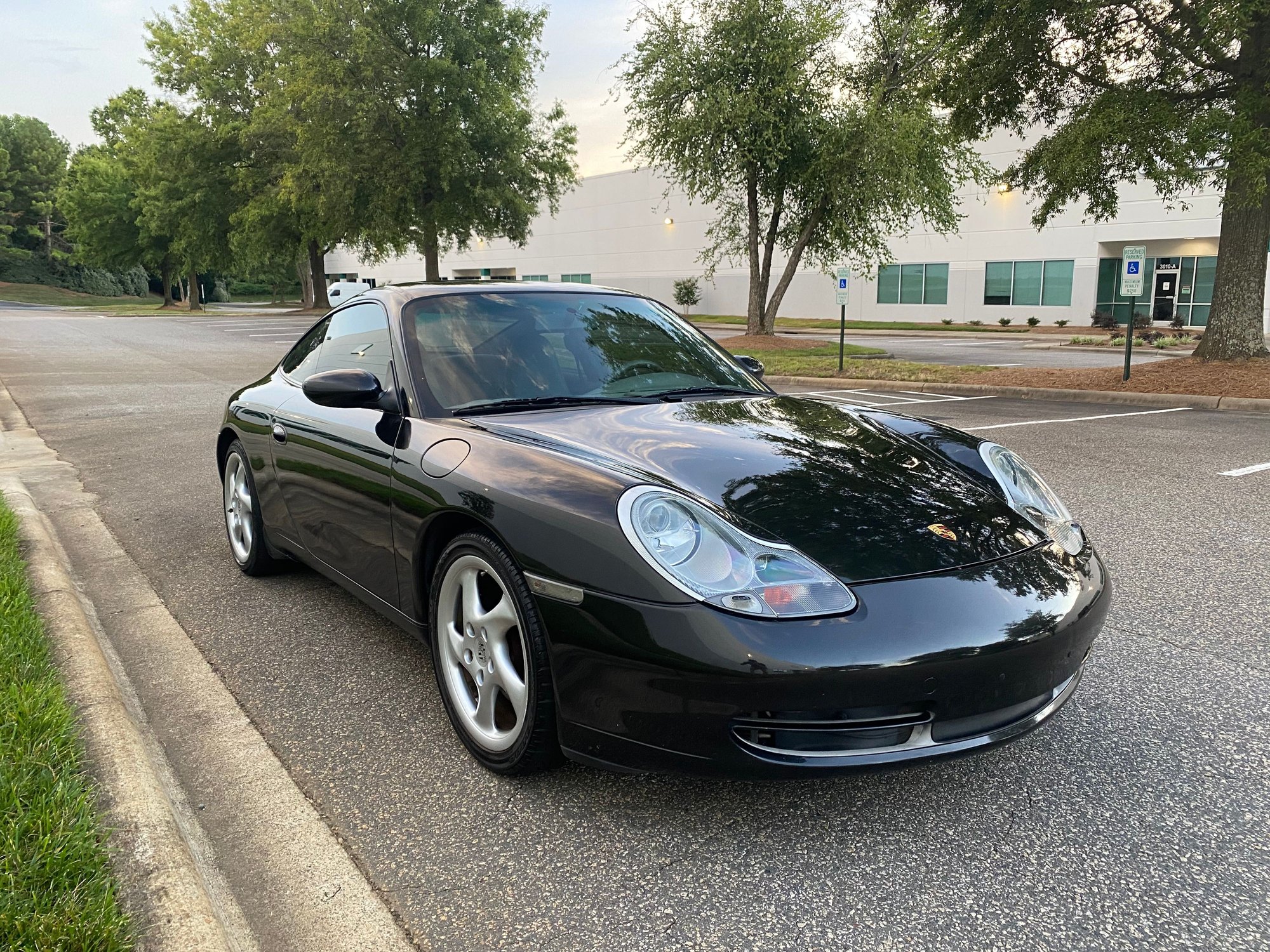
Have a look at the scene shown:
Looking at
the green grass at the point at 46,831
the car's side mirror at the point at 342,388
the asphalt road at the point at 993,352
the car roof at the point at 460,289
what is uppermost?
the car roof at the point at 460,289

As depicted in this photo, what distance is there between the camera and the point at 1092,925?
2.01 m

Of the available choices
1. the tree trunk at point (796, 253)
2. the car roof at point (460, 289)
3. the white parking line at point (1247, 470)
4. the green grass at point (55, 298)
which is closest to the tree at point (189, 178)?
the green grass at point (55, 298)

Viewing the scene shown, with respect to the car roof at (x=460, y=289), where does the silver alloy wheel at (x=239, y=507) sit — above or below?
below

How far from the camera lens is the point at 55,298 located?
73.9 metres

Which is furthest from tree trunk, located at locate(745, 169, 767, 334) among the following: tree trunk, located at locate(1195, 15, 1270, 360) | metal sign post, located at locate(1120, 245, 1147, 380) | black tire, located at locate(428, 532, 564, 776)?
black tire, located at locate(428, 532, 564, 776)

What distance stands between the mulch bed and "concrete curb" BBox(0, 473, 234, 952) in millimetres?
12297

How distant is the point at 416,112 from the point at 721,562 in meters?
33.3

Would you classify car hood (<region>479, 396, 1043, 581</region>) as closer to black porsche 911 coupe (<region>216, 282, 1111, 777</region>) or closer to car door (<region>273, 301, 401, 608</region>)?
black porsche 911 coupe (<region>216, 282, 1111, 777</region>)

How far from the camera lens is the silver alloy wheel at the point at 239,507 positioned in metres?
4.60

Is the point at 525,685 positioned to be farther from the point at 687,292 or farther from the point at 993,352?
the point at 687,292

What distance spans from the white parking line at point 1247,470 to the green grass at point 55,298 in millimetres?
72738

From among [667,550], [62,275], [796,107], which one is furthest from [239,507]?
[62,275]

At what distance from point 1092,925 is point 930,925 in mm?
340

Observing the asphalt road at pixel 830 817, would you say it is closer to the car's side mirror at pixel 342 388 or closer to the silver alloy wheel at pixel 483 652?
the silver alloy wheel at pixel 483 652
